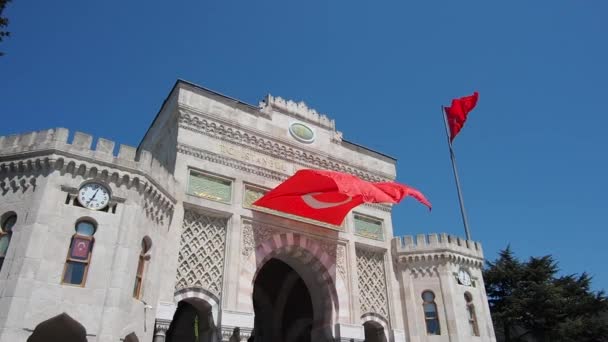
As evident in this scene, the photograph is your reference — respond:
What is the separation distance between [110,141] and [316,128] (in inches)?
365

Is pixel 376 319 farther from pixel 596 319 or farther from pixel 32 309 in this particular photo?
pixel 596 319

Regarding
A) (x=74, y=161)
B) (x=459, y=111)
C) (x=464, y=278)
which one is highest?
(x=459, y=111)

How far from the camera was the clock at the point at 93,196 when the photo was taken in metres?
12.5

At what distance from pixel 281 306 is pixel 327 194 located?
7.46m

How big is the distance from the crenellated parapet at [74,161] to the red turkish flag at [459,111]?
674 inches

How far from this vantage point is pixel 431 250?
19.8 meters

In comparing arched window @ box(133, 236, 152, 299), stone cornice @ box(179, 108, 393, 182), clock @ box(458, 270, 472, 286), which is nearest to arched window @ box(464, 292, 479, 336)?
clock @ box(458, 270, 472, 286)

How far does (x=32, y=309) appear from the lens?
1087 centimetres

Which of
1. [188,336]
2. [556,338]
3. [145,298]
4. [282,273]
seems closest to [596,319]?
[556,338]

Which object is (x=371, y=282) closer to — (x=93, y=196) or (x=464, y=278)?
(x=464, y=278)

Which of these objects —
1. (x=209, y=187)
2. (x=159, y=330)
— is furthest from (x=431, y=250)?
(x=159, y=330)

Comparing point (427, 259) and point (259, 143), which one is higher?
point (259, 143)

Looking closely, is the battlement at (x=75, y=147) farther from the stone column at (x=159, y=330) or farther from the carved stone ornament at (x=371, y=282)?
the carved stone ornament at (x=371, y=282)

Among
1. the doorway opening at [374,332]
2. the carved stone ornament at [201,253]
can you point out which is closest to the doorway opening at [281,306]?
the doorway opening at [374,332]
